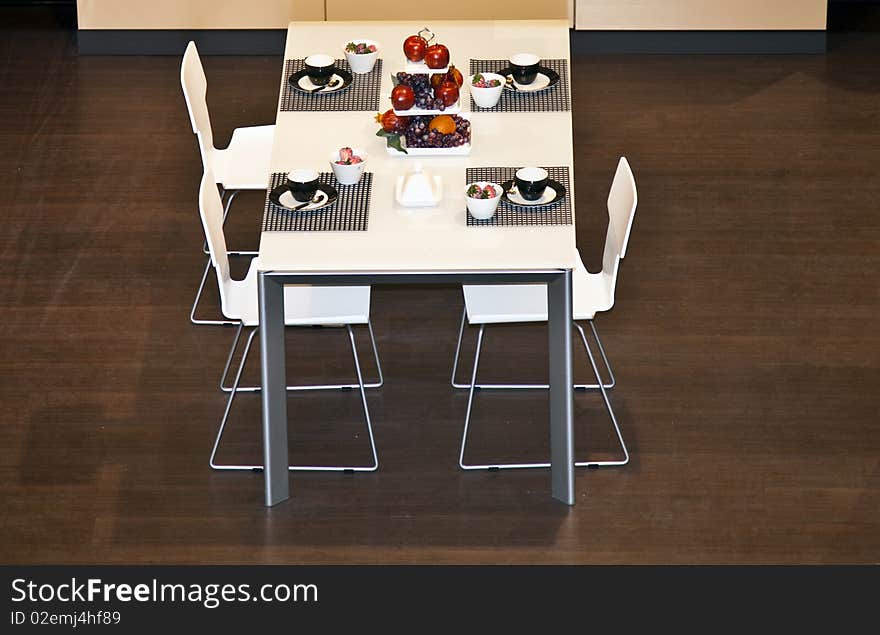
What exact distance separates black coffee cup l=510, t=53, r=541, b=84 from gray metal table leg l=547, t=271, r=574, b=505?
1.16 meters

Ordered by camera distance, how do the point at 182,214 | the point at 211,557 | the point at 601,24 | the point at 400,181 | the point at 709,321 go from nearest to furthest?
the point at 211,557, the point at 400,181, the point at 709,321, the point at 182,214, the point at 601,24

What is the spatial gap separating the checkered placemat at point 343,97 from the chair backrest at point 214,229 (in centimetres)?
64

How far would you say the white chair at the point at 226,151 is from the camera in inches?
219

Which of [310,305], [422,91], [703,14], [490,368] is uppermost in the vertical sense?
[422,91]

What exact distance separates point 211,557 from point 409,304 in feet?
5.09

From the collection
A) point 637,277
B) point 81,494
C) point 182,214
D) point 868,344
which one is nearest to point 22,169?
point 182,214

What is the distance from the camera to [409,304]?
5664mm

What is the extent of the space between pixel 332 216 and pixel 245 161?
1.27m

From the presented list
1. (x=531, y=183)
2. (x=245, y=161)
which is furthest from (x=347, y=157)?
(x=245, y=161)

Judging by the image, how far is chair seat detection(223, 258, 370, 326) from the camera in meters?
4.72

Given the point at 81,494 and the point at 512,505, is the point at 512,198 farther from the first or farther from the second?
the point at 81,494

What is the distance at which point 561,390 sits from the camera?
455cm

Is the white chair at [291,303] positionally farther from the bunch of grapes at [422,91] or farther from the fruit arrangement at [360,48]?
the fruit arrangement at [360,48]

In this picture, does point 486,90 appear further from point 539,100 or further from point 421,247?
point 421,247
